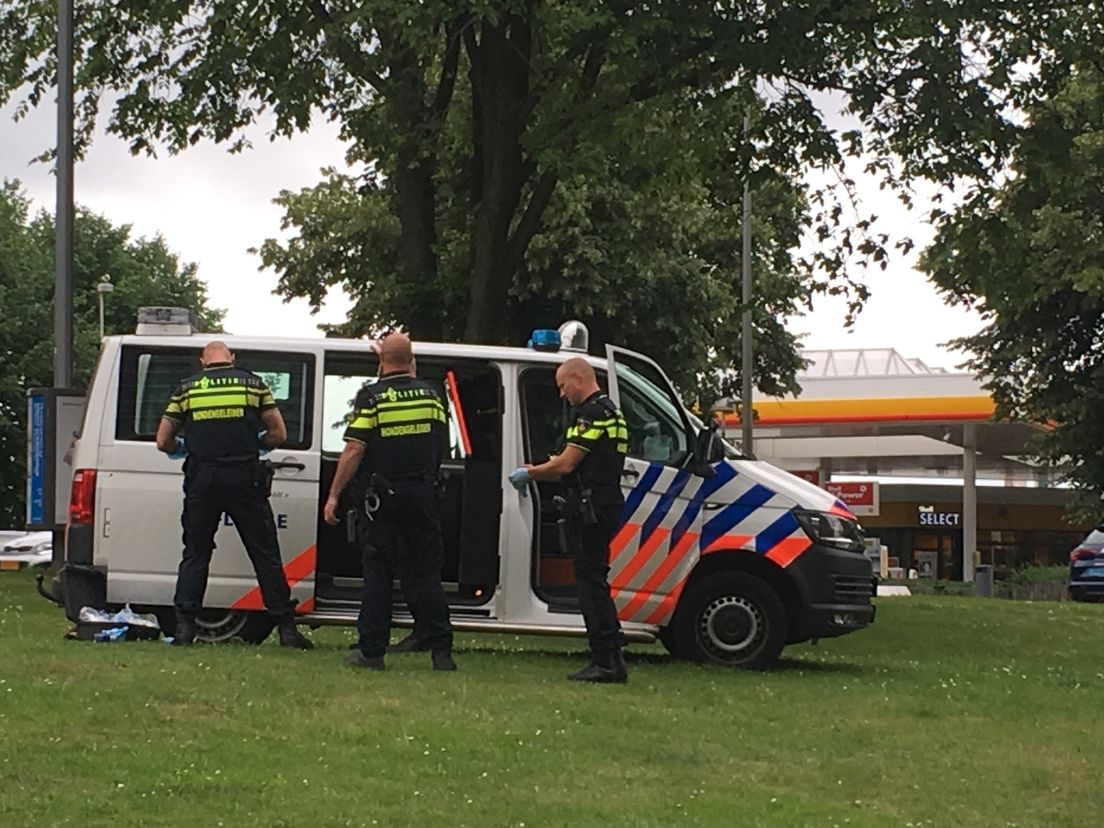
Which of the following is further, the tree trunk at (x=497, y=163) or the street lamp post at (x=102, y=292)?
the street lamp post at (x=102, y=292)

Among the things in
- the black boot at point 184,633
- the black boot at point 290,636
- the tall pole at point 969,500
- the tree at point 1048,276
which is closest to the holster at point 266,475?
the black boot at point 290,636

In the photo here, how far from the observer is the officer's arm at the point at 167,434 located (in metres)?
11.0

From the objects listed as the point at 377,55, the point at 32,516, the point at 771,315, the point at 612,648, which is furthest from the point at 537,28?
the point at 771,315

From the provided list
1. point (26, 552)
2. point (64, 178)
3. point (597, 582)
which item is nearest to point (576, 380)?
point (597, 582)

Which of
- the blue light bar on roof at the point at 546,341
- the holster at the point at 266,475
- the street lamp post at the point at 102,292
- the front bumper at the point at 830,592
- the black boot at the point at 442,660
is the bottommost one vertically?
the black boot at the point at 442,660

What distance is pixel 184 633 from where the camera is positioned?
36.6 ft

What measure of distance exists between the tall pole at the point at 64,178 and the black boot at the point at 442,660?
35.5 ft

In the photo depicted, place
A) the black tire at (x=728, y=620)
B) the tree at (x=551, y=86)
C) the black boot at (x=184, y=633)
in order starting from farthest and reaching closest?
1. the tree at (x=551, y=86)
2. the black tire at (x=728, y=620)
3. the black boot at (x=184, y=633)

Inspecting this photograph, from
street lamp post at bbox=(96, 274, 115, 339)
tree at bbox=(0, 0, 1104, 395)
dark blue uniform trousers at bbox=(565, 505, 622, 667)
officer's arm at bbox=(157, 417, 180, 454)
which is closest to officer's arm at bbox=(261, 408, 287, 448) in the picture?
officer's arm at bbox=(157, 417, 180, 454)

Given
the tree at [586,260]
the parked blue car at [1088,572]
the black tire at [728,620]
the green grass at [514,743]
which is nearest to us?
the green grass at [514,743]

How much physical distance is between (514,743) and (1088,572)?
26.5m

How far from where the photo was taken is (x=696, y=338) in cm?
3347

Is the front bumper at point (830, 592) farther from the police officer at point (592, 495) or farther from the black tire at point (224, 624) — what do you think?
the black tire at point (224, 624)

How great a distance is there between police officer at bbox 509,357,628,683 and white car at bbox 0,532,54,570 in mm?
29090
